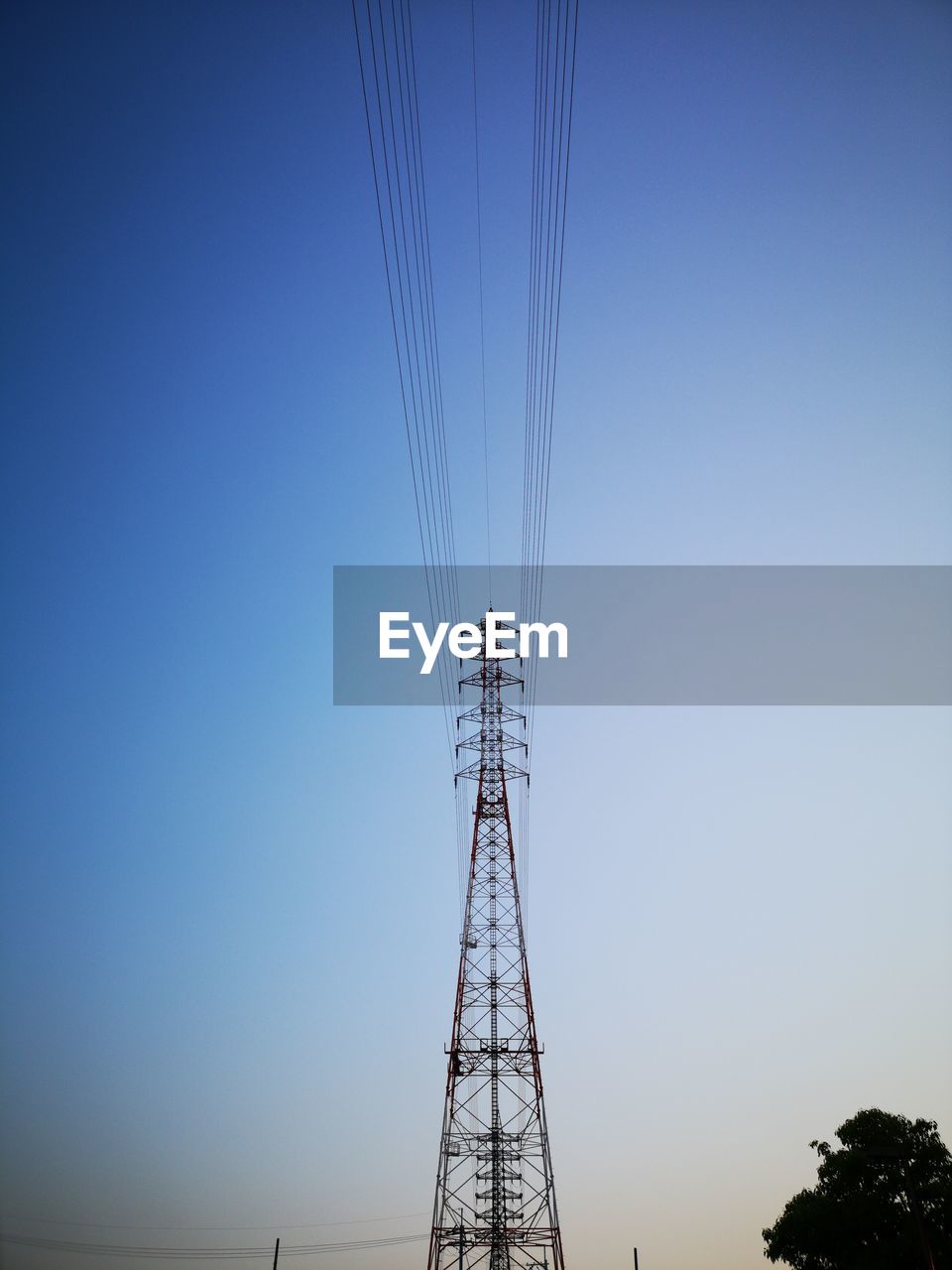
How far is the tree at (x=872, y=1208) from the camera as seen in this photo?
104 feet

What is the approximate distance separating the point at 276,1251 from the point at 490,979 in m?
27.7

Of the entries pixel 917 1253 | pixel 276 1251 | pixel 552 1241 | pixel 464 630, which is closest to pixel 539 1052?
pixel 552 1241

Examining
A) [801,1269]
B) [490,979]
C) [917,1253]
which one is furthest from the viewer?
[490,979]

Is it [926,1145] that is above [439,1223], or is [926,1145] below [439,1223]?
above

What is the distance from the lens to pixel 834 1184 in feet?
113

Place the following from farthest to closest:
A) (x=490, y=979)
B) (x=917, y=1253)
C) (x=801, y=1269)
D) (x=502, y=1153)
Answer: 1. (x=490, y=979)
2. (x=502, y=1153)
3. (x=801, y=1269)
4. (x=917, y=1253)

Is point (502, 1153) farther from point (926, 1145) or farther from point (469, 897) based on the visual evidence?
point (926, 1145)

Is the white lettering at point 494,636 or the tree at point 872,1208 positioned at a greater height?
the white lettering at point 494,636

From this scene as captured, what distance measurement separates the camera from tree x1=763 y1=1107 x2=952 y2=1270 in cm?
3159

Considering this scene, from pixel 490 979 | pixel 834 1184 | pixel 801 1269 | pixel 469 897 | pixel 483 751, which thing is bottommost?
pixel 801 1269

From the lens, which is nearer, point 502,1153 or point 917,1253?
point 917,1253

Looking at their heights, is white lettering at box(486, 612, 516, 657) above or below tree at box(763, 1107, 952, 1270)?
above

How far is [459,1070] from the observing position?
124 ft

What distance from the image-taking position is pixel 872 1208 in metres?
32.8
